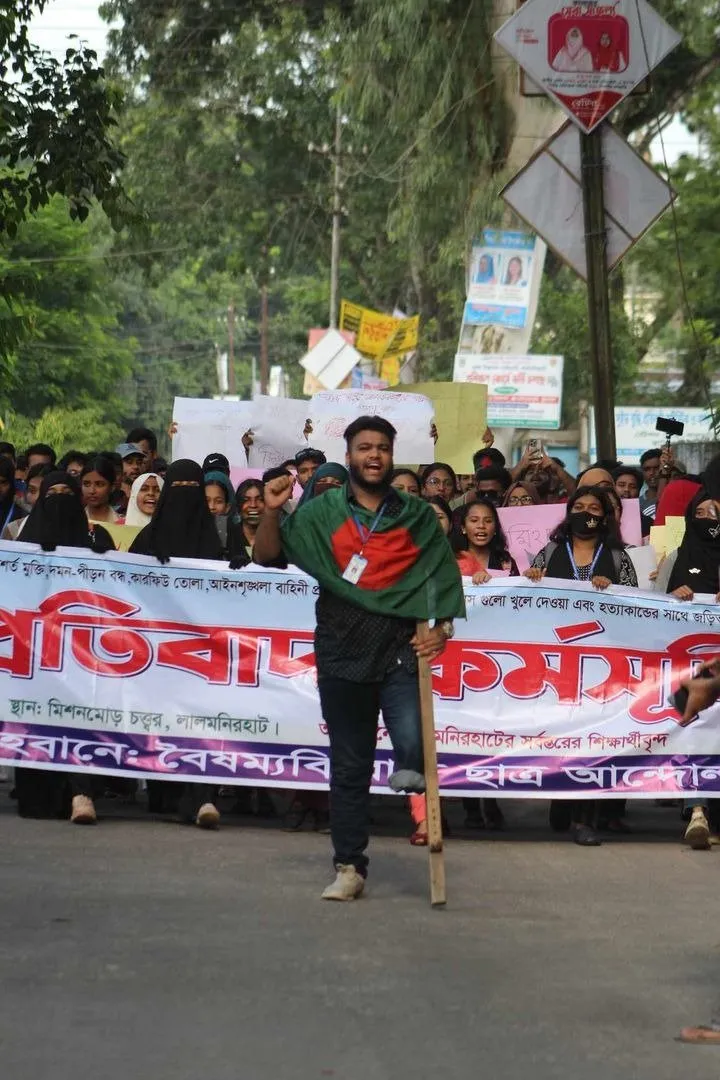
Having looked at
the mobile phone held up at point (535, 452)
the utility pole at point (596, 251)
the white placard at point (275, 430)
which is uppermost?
the utility pole at point (596, 251)

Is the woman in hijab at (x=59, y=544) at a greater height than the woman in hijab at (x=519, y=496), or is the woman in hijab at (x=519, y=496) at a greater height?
the woman in hijab at (x=519, y=496)

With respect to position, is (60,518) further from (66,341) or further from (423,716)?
(66,341)

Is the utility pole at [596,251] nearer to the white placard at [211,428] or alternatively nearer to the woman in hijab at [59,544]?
the white placard at [211,428]

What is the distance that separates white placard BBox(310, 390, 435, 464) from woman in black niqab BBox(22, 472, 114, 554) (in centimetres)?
441

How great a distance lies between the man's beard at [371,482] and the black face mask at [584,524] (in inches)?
88.9

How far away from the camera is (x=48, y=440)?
60688 millimetres

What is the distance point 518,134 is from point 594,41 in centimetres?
1052

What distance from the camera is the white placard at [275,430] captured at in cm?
1552

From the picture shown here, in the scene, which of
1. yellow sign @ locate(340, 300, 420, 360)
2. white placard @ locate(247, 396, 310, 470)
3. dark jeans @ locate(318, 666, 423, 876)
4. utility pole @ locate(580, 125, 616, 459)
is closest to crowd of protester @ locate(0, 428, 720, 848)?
dark jeans @ locate(318, 666, 423, 876)

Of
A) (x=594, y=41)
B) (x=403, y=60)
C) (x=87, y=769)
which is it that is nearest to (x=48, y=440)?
(x=403, y=60)

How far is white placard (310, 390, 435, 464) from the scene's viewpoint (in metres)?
14.6

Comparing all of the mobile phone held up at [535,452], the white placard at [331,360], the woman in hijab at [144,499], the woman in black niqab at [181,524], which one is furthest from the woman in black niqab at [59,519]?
the white placard at [331,360]

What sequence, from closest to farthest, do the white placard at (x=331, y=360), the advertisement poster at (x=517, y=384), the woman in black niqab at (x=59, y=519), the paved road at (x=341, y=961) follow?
the paved road at (x=341, y=961) → the woman in black niqab at (x=59, y=519) → the advertisement poster at (x=517, y=384) → the white placard at (x=331, y=360)

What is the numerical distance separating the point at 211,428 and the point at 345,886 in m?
8.14
